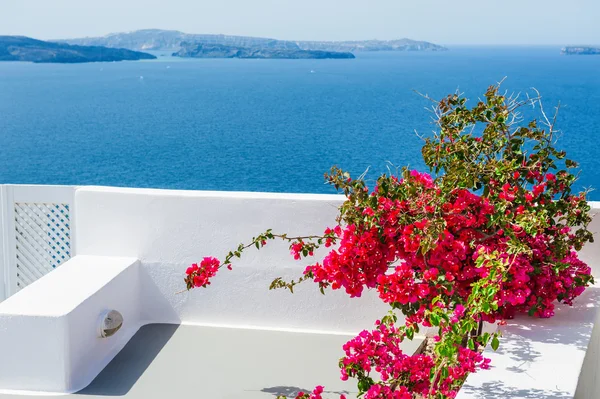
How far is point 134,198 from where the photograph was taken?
447 cm

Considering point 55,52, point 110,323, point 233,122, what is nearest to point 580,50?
point 55,52

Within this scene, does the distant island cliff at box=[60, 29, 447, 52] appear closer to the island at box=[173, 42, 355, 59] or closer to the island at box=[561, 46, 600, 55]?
the island at box=[173, 42, 355, 59]

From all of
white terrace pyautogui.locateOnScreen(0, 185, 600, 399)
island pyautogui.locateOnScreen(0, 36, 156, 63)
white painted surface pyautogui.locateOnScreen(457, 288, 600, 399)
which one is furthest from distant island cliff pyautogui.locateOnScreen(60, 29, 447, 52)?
white painted surface pyautogui.locateOnScreen(457, 288, 600, 399)

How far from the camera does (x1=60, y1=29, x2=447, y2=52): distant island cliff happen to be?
7631 cm

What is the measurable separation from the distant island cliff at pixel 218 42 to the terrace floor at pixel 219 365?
7155cm

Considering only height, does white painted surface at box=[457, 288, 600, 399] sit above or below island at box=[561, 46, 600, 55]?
below

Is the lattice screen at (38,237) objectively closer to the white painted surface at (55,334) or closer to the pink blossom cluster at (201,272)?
the white painted surface at (55,334)

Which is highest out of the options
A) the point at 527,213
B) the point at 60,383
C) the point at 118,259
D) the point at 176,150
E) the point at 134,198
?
the point at 527,213

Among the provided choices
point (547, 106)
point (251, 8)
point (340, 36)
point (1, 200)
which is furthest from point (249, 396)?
point (340, 36)

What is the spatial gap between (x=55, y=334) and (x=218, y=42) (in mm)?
82484

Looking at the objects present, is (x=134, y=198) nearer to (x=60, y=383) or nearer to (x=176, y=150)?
(x=60, y=383)

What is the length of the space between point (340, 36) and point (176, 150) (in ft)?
131

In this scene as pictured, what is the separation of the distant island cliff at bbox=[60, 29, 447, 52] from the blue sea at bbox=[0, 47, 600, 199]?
10.0 ft

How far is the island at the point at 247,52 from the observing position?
8575 cm
